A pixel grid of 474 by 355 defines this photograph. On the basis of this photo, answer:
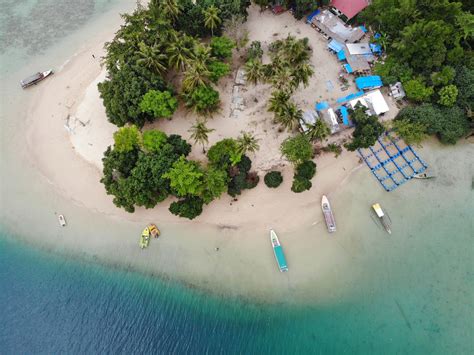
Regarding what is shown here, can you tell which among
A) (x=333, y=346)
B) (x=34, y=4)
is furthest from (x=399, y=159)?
(x=34, y=4)

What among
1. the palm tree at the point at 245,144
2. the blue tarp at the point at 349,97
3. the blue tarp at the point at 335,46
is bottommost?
the blue tarp at the point at 349,97

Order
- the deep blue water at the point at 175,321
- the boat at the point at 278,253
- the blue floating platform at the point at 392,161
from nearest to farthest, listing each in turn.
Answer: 1. the deep blue water at the point at 175,321
2. the boat at the point at 278,253
3. the blue floating platform at the point at 392,161

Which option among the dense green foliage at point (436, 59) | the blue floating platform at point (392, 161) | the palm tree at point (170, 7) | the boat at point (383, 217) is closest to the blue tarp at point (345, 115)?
the blue floating platform at point (392, 161)

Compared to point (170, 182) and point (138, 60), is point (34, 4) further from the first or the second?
point (170, 182)

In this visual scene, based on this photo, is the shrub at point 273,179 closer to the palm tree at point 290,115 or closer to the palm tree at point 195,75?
the palm tree at point 290,115

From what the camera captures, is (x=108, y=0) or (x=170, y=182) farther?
(x=108, y=0)

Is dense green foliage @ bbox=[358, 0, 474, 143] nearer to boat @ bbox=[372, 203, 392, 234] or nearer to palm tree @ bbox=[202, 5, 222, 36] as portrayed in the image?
boat @ bbox=[372, 203, 392, 234]

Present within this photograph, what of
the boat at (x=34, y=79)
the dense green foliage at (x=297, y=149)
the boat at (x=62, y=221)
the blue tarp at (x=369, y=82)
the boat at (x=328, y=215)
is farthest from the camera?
the boat at (x=34, y=79)
